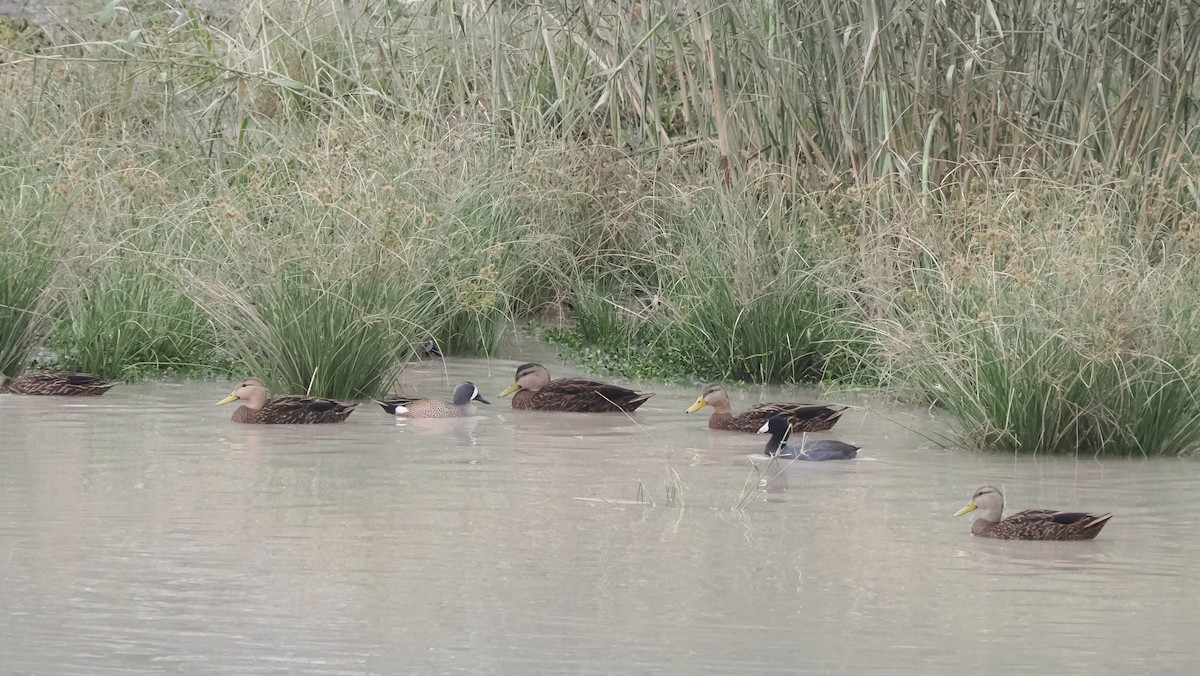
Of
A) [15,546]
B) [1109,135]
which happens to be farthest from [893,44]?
[15,546]

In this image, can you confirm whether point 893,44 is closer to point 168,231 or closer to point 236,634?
point 168,231

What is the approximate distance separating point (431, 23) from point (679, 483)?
7836 millimetres

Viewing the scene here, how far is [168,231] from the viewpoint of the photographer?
1162 cm

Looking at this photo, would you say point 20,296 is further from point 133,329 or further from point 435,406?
point 435,406

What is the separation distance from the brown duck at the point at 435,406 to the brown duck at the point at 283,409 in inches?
11.4

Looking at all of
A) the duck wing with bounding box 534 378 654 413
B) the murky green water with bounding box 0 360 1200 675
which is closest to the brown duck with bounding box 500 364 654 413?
the duck wing with bounding box 534 378 654 413

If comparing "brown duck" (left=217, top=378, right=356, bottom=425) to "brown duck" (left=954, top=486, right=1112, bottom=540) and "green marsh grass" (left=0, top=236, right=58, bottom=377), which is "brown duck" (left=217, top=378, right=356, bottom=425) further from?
"brown duck" (left=954, top=486, right=1112, bottom=540)

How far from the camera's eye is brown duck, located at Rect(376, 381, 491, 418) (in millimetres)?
9547

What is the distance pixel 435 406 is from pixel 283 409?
0.83 m

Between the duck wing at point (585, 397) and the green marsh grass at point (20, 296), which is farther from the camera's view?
the green marsh grass at point (20, 296)

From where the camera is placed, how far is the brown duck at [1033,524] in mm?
6594

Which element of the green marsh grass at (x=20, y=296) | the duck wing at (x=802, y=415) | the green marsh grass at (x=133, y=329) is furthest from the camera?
the green marsh grass at (x=133, y=329)

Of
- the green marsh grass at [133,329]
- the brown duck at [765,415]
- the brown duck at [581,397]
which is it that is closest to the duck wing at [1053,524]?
the brown duck at [765,415]

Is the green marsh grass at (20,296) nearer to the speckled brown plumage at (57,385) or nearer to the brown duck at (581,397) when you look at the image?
the speckled brown plumage at (57,385)
